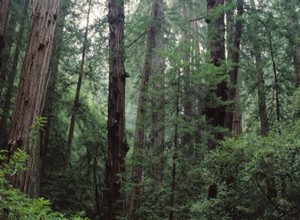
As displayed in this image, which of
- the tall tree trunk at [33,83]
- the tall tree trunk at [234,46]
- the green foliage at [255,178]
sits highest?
the tall tree trunk at [234,46]

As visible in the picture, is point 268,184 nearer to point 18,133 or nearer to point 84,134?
point 18,133

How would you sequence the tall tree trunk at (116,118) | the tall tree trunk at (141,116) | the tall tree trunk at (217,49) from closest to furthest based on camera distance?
1. the tall tree trunk at (141,116)
2. the tall tree trunk at (217,49)
3. the tall tree trunk at (116,118)

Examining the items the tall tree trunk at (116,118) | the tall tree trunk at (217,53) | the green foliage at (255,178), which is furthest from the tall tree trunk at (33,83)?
the tall tree trunk at (217,53)

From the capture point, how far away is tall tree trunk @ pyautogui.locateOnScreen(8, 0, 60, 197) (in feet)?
17.7

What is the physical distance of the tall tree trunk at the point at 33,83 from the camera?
539cm

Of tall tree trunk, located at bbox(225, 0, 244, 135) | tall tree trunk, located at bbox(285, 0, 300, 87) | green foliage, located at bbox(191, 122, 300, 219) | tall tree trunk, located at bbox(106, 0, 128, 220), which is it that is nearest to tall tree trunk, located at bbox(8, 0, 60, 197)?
tall tree trunk, located at bbox(106, 0, 128, 220)

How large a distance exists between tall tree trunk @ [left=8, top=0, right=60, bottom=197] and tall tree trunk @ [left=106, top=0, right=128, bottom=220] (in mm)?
2387

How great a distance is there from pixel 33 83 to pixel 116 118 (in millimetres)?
2832

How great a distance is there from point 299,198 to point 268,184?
1.55 feet

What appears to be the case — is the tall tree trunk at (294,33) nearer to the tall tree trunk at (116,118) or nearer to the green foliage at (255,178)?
the green foliage at (255,178)

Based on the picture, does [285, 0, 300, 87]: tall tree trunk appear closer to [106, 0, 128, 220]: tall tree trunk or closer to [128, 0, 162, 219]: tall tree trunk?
[128, 0, 162, 219]: tall tree trunk

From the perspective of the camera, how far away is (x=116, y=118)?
8227 millimetres

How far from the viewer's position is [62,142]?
14.2 metres

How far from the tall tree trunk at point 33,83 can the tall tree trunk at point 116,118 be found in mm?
2387
